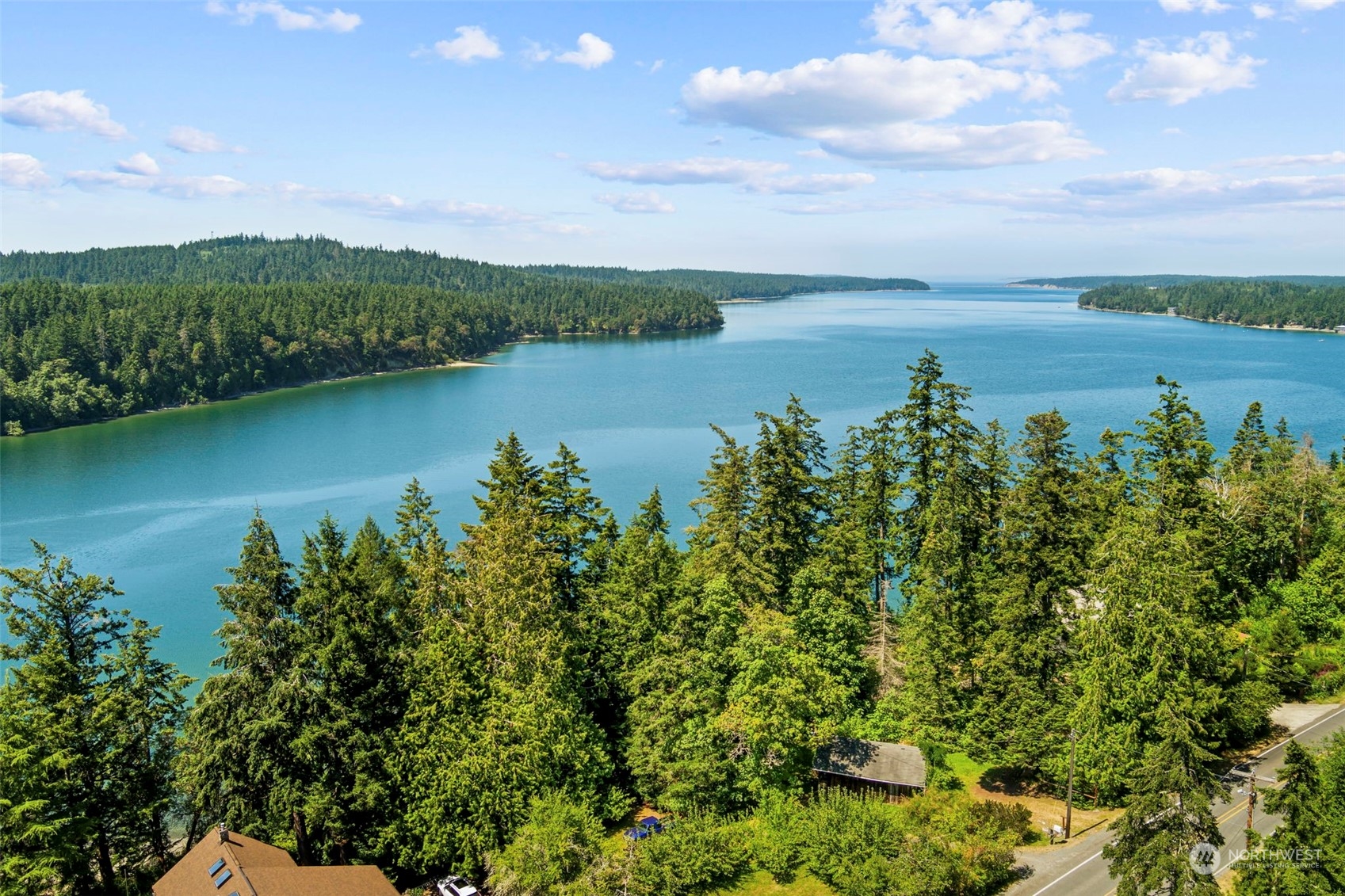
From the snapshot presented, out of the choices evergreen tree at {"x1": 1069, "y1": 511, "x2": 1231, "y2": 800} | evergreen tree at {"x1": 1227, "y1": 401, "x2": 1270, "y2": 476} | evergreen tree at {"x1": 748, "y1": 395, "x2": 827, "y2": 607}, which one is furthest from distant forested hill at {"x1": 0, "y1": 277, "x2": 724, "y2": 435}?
evergreen tree at {"x1": 1227, "y1": 401, "x2": 1270, "y2": 476}

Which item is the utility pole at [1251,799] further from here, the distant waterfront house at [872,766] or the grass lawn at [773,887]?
the grass lawn at [773,887]

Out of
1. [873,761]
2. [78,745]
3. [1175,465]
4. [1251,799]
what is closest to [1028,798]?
[873,761]

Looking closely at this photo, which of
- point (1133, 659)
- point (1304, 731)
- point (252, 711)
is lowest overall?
point (1304, 731)

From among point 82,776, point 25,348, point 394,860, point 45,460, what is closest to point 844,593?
point 394,860

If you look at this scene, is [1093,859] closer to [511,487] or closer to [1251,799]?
[1251,799]

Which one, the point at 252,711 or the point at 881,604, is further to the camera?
the point at 881,604

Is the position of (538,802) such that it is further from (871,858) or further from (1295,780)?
(1295,780)

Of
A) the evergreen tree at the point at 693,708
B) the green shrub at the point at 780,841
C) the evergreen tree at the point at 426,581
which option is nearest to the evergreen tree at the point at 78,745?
the evergreen tree at the point at 426,581
